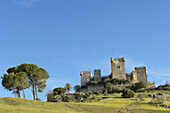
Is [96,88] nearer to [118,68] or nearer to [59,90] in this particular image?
[118,68]

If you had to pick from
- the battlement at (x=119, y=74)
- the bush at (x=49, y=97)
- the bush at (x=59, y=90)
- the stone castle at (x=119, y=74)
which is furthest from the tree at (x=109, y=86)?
the bush at (x=49, y=97)

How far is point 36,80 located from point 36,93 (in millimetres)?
3915

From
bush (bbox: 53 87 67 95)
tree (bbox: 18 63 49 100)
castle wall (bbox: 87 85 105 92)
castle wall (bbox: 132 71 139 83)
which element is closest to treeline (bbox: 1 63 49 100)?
tree (bbox: 18 63 49 100)

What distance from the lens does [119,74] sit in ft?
319

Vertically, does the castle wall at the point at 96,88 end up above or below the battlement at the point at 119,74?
below

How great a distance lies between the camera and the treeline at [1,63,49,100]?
61172mm

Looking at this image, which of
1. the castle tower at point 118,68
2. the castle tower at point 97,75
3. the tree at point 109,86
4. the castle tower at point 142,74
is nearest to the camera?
the tree at point 109,86

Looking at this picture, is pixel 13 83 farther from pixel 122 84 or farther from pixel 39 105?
pixel 122 84

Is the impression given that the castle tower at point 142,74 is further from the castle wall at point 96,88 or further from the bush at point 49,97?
the bush at point 49,97

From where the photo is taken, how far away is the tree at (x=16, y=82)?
6081 cm

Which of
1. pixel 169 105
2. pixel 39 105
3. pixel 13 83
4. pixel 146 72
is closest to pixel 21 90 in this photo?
pixel 13 83

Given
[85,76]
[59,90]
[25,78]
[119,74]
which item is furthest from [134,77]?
[25,78]

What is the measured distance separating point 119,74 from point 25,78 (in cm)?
4488

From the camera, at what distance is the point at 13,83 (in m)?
61.1
